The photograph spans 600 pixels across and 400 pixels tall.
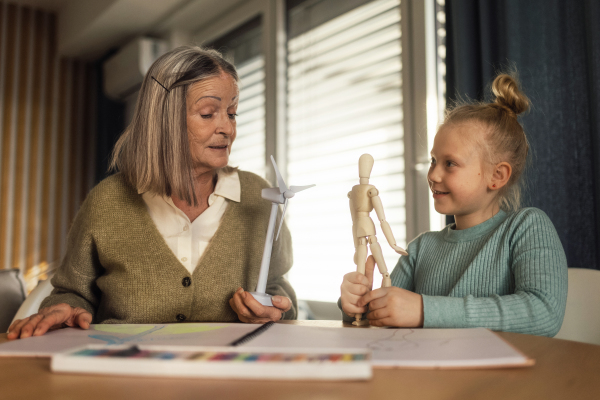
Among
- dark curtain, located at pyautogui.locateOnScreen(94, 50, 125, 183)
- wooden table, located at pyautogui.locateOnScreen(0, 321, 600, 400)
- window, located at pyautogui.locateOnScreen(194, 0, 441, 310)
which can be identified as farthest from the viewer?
dark curtain, located at pyautogui.locateOnScreen(94, 50, 125, 183)

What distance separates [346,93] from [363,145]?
0.28 meters

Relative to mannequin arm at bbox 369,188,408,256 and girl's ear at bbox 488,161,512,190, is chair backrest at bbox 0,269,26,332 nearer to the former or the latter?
mannequin arm at bbox 369,188,408,256

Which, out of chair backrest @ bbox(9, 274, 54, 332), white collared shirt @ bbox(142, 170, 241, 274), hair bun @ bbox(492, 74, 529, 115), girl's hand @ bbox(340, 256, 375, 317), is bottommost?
chair backrest @ bbox(9, 274, 54, 332)

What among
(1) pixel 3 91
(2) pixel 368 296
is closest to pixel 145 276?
(2) pixel 368 296

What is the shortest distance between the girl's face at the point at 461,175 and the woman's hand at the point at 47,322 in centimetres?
72

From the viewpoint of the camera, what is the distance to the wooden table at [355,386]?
42 centimetres

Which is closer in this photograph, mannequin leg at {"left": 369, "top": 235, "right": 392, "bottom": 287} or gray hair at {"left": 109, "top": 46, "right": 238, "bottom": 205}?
mannequin leg at {"left": 369, "top": 235, "right": 392, "bottom": 287}

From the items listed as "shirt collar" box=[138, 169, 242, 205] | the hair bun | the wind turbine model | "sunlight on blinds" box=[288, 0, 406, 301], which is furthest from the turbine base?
"sunlight on blinds" box=[288, 0, 406, 301]

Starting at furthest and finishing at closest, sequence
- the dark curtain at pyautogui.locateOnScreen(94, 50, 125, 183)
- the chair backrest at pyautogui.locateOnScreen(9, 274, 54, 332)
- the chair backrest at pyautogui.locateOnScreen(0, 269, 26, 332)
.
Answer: the dark curtain at pyautogui.locateOnScreen(94, 50, 125, 183) < the chair backrest at pyautogui.locateOnScreen(0, 269, 26, 332) < the chair backrest at pyautogui.locateOnScreen(9, 274, 54, 332)

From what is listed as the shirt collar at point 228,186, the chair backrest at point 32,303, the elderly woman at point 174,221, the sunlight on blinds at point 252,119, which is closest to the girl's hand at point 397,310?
the elderly woman at point 174,221

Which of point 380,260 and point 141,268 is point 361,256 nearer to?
point 380,260

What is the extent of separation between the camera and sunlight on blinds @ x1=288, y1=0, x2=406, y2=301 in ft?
6.55

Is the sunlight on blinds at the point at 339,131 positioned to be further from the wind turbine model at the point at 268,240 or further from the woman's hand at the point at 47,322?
the woman's hand at the point at 47,322

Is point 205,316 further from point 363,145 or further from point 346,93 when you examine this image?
point 346,93
